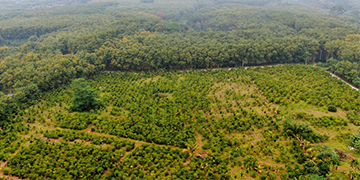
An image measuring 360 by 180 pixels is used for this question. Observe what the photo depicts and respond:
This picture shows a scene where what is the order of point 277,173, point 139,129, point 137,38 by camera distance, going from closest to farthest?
point 277,173
point 139,129
point 137,38

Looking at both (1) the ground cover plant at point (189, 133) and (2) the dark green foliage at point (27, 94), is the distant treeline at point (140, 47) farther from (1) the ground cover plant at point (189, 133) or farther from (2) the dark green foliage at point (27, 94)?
(1) the ground cover plant at point (189, 133)

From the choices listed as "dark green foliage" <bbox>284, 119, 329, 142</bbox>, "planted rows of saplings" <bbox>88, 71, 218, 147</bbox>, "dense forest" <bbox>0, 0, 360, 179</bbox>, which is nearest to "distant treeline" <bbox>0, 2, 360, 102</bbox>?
"dense forest" <bbox>0, 0, 360, 179</bbox>

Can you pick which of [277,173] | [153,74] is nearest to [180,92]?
[153,74]

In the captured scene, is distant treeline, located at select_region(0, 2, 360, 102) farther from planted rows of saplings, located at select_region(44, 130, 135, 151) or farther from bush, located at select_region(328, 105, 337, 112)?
bush, located at select_region(328, 105, 337, 112)

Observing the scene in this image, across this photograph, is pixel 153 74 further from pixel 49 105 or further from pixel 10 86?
pixel 10 86

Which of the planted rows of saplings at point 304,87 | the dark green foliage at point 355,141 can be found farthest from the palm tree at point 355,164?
the planted rows of saplings at point 304,87
